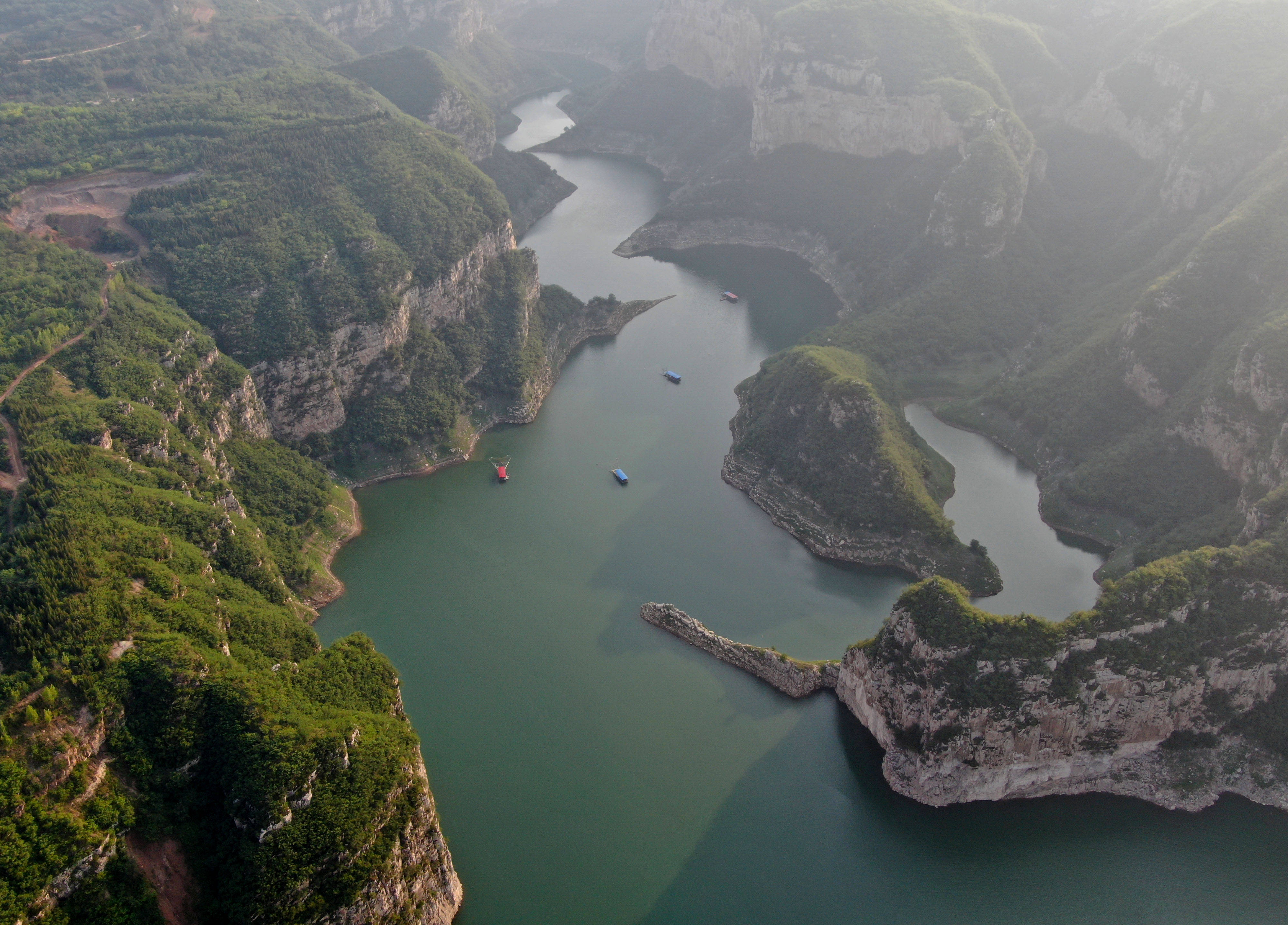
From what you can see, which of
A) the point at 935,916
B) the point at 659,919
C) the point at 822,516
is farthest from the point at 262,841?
the point at 822,516

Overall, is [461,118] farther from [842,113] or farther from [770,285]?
[770,285]

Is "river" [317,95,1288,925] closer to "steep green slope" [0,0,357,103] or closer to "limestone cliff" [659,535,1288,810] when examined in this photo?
"limestone cliff" [659,535,1288,810]

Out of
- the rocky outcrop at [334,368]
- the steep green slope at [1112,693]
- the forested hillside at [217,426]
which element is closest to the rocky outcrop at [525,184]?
the forested hillside at [217,426]

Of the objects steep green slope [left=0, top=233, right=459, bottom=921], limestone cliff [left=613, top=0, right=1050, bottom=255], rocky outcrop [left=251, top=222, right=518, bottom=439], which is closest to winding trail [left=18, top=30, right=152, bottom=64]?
rocky outcrop [left=251, top=222, right=518, bottom=439]

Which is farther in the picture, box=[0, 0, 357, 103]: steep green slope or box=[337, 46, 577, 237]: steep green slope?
box=[337, 46, 577, 237]: steep green slope

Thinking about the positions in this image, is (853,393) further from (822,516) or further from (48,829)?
(48,829)

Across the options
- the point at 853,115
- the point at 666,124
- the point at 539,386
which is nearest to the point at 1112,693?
the point at 539,386

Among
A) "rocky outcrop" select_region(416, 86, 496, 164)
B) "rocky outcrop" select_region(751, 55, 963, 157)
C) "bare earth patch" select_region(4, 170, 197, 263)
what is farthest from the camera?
"rocky outcrop" select_region(416, 86, 496, 164)
